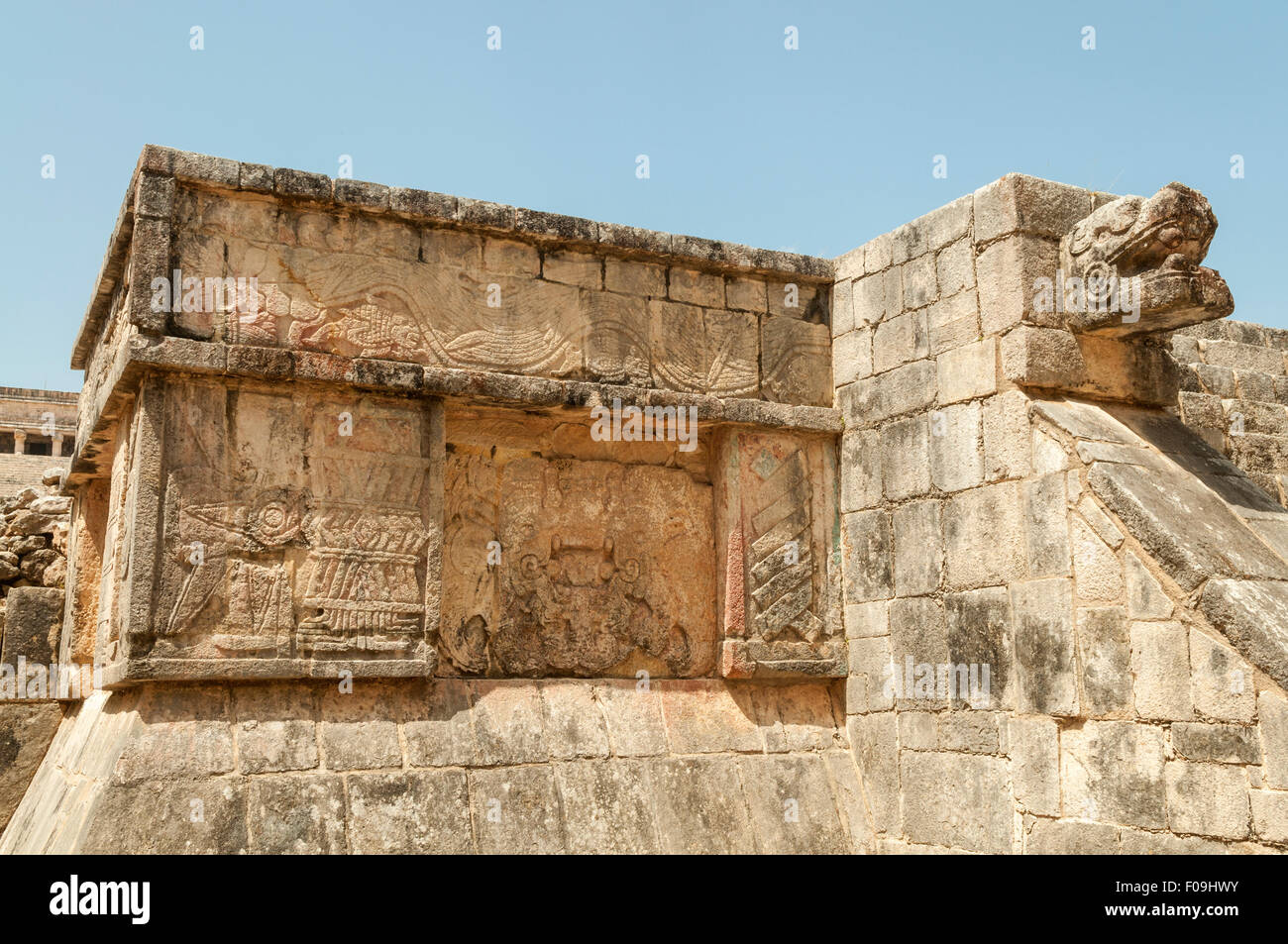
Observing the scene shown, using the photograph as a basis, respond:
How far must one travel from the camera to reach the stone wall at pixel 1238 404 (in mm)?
6426

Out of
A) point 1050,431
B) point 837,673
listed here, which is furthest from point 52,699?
point 1050,431

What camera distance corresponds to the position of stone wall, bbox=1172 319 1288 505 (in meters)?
6.43

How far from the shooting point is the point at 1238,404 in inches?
258

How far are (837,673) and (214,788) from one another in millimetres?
3367

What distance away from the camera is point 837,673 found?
6.50 meters

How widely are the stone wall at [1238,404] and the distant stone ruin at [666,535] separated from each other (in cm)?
3

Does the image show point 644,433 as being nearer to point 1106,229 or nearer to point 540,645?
point 540,645

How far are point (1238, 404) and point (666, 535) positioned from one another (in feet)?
11.1

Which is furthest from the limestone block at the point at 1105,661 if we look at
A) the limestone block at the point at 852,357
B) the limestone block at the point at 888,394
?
the limestone block at the point at 852,357

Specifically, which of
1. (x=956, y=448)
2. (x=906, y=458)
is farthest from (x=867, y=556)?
(x=956, y=448)

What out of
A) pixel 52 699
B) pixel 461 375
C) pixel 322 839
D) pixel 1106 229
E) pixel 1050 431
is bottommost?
pixel 322 839

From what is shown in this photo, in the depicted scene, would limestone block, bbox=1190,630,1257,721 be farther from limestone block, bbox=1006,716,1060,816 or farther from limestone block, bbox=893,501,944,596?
limestone block, bbox=893,501,944,596

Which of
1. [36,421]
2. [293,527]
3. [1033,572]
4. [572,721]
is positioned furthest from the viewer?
[36,421]

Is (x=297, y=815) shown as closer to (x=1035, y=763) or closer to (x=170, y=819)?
(x=170, y=819)
